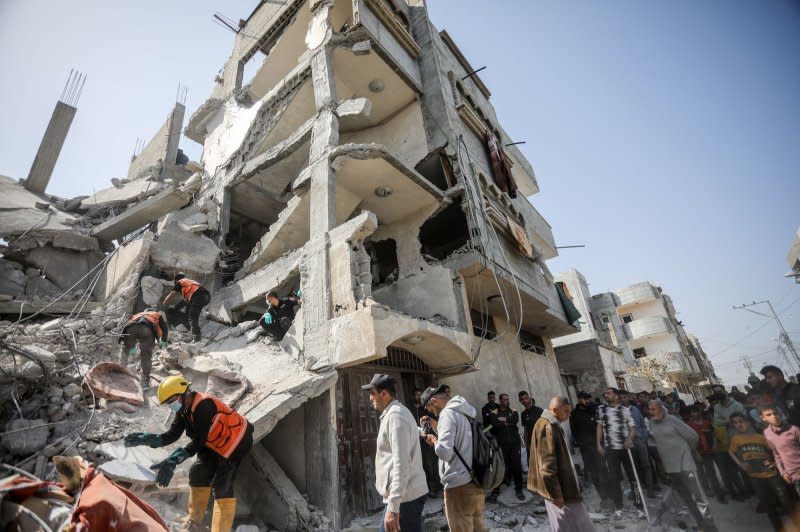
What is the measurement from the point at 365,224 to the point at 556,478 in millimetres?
4749

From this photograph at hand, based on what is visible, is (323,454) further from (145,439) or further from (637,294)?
(637,294)

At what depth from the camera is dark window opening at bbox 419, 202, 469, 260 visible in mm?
10594

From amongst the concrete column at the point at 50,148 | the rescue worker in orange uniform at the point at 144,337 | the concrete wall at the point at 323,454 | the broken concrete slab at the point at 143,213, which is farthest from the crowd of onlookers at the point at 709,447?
the concrete column at the point at 50,148

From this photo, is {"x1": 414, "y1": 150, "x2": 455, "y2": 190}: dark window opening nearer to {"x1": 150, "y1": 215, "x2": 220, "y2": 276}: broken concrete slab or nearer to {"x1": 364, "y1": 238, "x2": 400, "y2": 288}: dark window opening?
{"x1": 364, "y1": 238, "x2": 400, "y2": 288}: dark window opening

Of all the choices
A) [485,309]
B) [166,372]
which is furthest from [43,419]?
[485,309]

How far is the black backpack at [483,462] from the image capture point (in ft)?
10.2

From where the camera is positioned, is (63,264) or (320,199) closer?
(320,199)

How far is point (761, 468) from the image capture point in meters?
4.07

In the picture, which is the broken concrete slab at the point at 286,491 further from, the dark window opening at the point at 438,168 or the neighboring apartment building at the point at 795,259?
the neighboring apartment building at the point at 795,259

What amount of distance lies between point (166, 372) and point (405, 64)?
34.6 feet

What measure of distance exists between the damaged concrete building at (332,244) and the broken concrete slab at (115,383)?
817 mm

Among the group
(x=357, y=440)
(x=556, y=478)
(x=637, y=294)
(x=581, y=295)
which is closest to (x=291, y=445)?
(x=357, y=440)

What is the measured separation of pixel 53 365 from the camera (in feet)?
14.7

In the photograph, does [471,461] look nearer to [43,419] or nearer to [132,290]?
[43,419]
